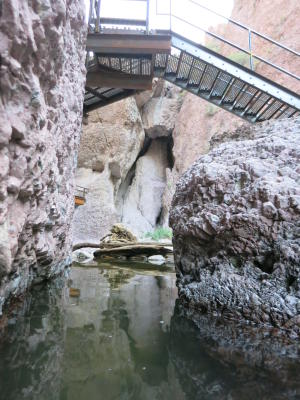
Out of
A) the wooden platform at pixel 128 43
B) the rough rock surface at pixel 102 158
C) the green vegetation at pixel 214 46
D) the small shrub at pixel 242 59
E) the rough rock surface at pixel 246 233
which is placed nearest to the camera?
the rough rock surface at pixel 246 233

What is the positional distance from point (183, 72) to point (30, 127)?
6182mm

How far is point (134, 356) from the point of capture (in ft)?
8.80

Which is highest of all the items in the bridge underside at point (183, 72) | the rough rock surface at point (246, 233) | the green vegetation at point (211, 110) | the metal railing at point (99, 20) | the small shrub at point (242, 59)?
the small shrub at point (242, 59)

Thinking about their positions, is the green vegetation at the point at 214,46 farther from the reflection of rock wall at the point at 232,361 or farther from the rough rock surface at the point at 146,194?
the reflection of rock wall at the point at 232,361

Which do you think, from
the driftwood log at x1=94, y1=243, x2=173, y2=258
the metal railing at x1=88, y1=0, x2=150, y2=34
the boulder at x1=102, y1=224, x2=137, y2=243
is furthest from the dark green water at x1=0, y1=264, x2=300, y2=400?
the boulder at x1=102, y1=224, x2=137, y2=243

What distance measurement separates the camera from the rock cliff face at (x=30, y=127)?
2.20 meters

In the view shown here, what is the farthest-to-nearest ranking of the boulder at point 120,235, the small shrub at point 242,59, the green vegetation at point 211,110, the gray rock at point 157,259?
the green vegetation at point 211,110
the small shrub at point 242,59
the boulder at point 120,235
the gray rock at point 157,259

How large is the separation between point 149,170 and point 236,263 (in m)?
18.1

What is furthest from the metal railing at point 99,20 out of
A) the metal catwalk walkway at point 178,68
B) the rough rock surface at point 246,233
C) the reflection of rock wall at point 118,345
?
the reflection of rock wall at point 118,345

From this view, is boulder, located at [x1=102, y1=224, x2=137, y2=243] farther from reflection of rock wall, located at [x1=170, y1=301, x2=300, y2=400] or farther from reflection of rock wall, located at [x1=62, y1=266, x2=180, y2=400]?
reflection of rock wall, located at [x1=170, y1=301, x2=300, y2=400]

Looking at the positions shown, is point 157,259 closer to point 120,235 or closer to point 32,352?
point 120,235

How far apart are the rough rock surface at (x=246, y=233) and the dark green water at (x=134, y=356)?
324 mm

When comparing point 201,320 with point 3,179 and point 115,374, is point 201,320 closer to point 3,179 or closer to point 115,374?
point 115,374

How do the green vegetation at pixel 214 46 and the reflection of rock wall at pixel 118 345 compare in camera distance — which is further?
the green vegetation at pixel 214 46
